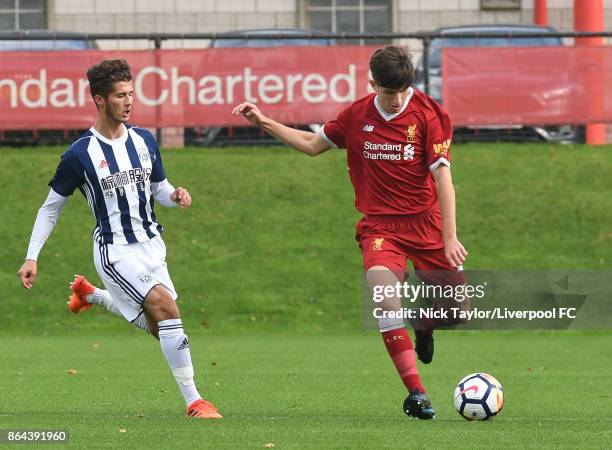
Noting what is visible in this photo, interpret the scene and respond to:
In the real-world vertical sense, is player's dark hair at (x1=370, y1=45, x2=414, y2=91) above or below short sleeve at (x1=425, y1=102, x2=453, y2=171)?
above

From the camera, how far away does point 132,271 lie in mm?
8977

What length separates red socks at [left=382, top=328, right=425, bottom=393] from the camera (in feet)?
29.1

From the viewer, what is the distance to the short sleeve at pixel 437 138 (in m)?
9.07

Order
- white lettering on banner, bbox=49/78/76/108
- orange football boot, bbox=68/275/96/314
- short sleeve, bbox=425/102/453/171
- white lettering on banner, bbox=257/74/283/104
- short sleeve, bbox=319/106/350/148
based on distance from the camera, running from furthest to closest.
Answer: white lettering on banner, bbox=257/74/283/104, white lettering on banner, bbox=49/78/76/108, orange football boot, bbox=68/275/96/314, short sleeve, bbox=319/106/350/148, short sleeve, bbox=425/102/453/171

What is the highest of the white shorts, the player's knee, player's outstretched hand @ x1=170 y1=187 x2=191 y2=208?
player's outstretched hand @ x1=170 y1=187 x2=191 y2=208

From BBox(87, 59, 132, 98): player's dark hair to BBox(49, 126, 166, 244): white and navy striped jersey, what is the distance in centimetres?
28

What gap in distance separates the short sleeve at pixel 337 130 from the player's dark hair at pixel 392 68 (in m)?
0.50

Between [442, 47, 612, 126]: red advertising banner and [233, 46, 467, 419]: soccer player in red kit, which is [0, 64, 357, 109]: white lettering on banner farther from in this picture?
[233, 46, 467, 419]: soccer player in red kit

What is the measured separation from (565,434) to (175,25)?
2309cm

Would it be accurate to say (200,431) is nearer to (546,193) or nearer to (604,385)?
(604,385)

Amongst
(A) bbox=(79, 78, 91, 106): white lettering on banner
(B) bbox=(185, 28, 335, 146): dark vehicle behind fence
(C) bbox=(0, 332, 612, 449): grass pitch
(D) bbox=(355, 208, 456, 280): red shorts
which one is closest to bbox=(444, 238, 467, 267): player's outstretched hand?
(D) bbox=(355, 208, 456, 280): red shorts

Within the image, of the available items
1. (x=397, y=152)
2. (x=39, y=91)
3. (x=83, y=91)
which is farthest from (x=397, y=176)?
(x=39, y=91)

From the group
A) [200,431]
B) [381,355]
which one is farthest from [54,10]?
[200,431]

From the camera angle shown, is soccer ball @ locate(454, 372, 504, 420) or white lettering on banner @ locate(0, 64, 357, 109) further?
white lettering on banner @ locate(0, 64, 357, 109)
